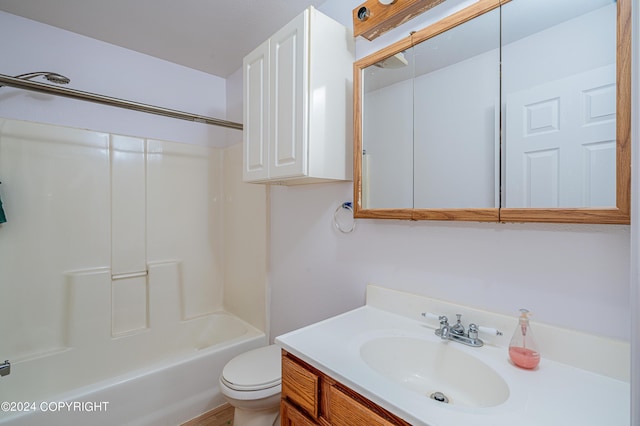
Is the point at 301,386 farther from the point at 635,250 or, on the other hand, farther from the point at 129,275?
the point at 129,275

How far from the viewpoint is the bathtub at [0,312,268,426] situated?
1.40m

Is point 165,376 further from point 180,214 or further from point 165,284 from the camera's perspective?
point 180,214

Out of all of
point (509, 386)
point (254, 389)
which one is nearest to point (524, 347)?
point (509, 386)

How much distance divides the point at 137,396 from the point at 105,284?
2.82 ft

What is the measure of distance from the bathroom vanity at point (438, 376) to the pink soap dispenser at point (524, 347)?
0.02 m

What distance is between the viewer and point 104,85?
2.07 m

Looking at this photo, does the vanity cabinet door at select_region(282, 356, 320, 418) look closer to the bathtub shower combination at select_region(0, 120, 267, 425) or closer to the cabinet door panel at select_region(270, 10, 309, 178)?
the cabinet door panel at select_region(270, 10, 309, 178)

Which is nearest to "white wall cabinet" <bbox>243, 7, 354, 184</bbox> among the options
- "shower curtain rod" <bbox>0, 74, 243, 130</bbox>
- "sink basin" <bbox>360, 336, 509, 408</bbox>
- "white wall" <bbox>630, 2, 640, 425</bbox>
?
"shower curtain rod" <bbox>0, 74, 243, 130</bbox>

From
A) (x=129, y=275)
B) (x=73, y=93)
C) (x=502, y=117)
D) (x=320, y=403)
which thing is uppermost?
(x=73, y=93)

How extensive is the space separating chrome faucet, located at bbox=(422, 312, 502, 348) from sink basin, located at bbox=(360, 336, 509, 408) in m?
0.03

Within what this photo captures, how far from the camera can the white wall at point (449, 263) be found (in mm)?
818

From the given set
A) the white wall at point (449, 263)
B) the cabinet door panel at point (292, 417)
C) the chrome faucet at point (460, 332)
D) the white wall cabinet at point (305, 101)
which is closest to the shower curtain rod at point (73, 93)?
the white wall cabinet at point (305, 101)

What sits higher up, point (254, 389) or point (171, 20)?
point (171, 20)

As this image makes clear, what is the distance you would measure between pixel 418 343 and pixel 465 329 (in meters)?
0.18
